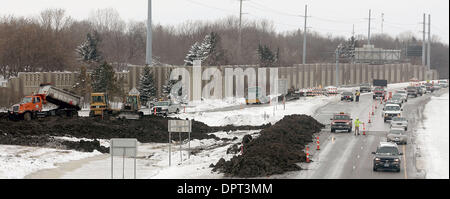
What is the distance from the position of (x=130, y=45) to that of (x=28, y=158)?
4384 inches

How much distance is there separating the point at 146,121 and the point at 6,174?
2484cm

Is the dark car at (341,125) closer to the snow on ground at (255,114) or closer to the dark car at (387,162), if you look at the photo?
the snow on ground at (255,114)

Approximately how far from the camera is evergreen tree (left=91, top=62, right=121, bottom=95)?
80312 mm

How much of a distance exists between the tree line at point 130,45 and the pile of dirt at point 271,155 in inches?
2056

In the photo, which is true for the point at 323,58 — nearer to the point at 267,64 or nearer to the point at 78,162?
the point at 267,64

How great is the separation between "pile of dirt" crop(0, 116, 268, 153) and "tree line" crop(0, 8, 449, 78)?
35429 millimetres

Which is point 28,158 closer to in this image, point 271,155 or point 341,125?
point 271,155

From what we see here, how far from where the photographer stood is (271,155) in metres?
38.3

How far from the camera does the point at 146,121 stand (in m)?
61.5

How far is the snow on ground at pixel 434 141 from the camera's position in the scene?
36719 millimetres

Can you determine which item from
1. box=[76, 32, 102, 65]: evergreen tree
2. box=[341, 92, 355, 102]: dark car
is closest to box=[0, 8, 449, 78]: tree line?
box=[76, 32, 102, 65]: evergreen tree

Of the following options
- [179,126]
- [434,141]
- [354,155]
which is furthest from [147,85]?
[354,155]

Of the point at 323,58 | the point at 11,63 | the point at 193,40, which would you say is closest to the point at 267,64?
the point at 193,40

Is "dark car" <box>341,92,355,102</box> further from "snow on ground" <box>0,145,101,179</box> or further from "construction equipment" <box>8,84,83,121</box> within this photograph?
"snow on ground" <box>0,145,101,179</box>
